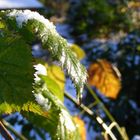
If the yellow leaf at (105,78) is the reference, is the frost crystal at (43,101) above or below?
above

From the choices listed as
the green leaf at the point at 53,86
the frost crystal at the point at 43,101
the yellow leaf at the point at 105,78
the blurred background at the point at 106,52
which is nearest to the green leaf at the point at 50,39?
the frost crystal at the point at 43,101

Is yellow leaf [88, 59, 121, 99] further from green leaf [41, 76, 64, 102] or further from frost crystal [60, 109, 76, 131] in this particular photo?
frost crystal [60, 109, 76, 131]

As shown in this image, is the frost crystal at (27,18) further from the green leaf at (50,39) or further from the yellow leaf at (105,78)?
the yellow leaf at (105,78)

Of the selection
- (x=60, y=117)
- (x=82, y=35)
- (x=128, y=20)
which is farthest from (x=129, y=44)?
(x=60, y=117)

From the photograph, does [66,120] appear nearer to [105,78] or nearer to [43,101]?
[43,101]

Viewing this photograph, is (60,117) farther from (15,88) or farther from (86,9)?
(86,9)

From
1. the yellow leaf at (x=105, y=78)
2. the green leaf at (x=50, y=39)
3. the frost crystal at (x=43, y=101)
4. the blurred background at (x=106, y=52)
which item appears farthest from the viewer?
the blurred background at (x=106, y=52)

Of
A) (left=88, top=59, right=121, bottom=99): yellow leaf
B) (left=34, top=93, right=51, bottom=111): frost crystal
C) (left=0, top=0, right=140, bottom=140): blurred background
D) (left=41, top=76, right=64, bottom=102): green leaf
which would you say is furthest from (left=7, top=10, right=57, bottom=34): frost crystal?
(left=88, top=59, right=121, bottom=99): yellow leaf
